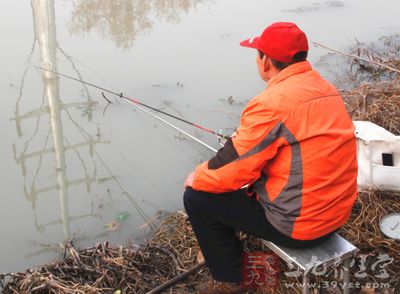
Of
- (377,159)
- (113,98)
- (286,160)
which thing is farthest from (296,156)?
(113,98)

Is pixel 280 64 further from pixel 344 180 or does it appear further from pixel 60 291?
pixel 60 291

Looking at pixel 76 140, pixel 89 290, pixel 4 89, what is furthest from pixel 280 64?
pixel 4 89

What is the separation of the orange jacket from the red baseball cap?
Result: 50 mm

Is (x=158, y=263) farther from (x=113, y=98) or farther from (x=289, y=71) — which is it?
(x=113, y=98)

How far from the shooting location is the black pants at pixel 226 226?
1893mm

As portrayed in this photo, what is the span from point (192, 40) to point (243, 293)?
3.17 metres

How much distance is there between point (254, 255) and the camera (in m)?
2.19

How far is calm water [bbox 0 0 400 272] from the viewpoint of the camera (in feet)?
9.42

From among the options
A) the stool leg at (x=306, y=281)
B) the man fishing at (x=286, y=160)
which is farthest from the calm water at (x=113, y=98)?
the stool leg at (x=306, y=281)

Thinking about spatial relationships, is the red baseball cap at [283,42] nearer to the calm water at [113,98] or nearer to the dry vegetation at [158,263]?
the dry vegetation at [158,263]

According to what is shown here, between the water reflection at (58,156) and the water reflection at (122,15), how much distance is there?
3.06 ft

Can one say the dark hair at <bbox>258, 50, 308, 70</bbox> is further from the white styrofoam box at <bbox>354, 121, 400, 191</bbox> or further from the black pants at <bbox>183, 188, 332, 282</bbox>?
the white styrofoam box at <bbox>354, 121, 400, 191</bbox>

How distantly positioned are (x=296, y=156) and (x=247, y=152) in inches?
6.2

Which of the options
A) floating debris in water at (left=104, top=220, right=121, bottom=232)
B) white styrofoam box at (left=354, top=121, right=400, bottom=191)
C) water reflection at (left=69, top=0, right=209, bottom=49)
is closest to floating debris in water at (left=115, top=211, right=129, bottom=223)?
floating debris in water at (left=104, top=220, right=121, bottom=232)
